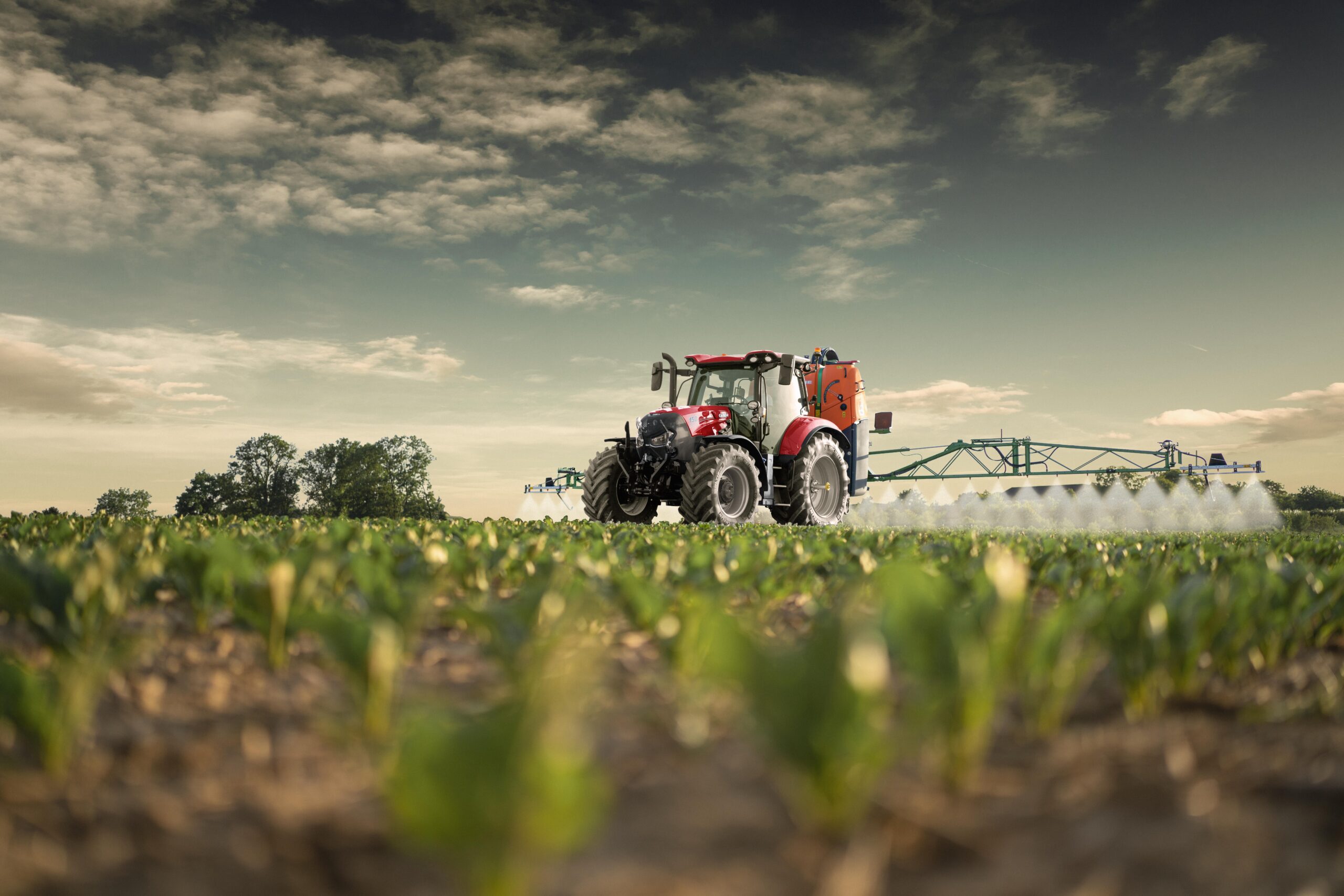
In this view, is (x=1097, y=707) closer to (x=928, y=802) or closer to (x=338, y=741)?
(x=928, y=802)

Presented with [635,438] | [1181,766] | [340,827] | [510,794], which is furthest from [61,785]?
[635,438]

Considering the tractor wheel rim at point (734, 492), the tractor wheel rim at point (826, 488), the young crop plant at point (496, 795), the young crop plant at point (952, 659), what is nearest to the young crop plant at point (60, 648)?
the young crop plant at point (496, 795)

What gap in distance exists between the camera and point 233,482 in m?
40.9

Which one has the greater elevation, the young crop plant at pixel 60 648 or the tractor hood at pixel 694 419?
the tractor hood at pixel 694 419

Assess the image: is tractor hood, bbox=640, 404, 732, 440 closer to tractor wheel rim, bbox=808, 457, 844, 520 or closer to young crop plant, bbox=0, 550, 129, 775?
tractor wheel rim, bbox=808, 457, 844, 520

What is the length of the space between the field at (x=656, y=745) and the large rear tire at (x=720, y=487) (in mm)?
7703

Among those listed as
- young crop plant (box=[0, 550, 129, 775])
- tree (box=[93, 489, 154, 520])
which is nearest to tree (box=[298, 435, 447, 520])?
tree (box=[93, 489, 154, 520])

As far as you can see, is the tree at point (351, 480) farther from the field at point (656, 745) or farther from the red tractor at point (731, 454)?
the field at point (656, 745)

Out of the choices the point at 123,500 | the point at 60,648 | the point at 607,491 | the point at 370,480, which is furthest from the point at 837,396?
the point at 123,500

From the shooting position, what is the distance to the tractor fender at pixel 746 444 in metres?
10.8

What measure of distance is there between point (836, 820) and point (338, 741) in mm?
822

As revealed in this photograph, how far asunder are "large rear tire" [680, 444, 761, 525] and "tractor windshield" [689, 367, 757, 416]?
1292 millimetres

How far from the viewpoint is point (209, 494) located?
4050 cm

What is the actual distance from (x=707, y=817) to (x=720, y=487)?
9625 mm
